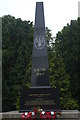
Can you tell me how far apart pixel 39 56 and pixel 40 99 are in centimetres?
206

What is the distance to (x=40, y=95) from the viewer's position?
12867 millimetres

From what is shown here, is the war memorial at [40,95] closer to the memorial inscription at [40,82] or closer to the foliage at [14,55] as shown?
the memorial inscription at [40,82]

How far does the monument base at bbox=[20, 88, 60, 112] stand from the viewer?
502 inches

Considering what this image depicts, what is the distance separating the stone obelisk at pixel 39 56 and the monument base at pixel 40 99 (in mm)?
577

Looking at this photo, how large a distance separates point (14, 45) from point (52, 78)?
555 centimetres

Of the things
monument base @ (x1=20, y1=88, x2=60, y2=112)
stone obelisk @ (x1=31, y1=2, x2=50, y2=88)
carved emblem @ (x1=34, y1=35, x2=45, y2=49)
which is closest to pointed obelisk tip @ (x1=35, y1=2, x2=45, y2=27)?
stone obelisk @ (x1=31, y1=2, x2=50, y2=88)

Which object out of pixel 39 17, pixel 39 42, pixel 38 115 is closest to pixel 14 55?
pixel 39 17

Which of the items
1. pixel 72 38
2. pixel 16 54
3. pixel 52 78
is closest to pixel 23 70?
pixel 16 54

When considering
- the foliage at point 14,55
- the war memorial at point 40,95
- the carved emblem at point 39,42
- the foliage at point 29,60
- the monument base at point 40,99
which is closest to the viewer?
the war memorial at point 40,95

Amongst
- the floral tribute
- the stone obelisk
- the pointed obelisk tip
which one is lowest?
the floral tribute

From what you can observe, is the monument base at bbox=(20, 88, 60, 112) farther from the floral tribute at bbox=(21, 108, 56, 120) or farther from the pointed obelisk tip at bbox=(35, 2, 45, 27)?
the pointed obelisk tip at bbox=(35, 2, 45, 27)

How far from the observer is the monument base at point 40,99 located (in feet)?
41.8

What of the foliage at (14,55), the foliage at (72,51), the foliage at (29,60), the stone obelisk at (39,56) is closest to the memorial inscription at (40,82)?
the stone obelisk at (39,56)

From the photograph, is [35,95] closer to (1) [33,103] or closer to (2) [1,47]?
(1) [33,103]
